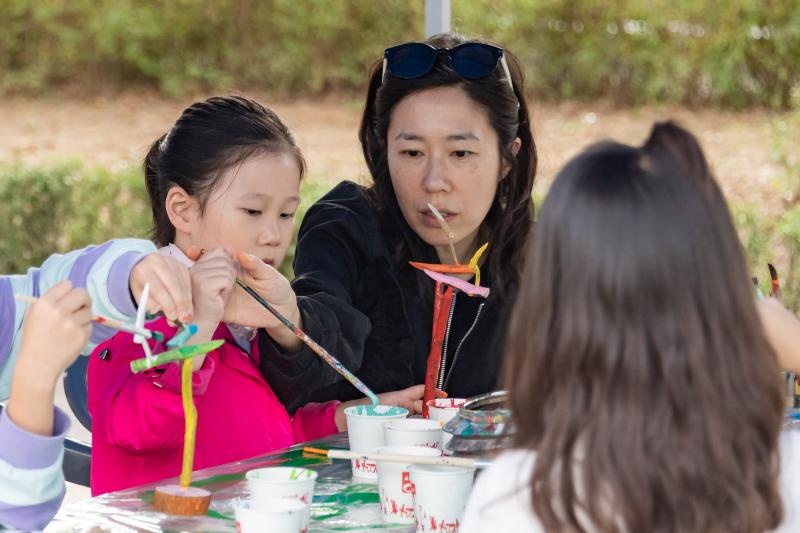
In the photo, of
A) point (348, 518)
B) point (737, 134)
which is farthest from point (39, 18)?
point (348, 518)

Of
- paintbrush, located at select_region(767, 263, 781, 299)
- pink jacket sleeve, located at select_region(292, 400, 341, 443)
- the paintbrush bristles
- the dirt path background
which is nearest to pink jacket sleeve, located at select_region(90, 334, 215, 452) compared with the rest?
pink jacket sleeve, located at select_region(292, 400, 341, 443)

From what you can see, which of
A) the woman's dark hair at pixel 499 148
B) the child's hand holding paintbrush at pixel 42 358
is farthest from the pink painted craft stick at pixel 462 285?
the child's hand holding paintbrush at pixel 42 358

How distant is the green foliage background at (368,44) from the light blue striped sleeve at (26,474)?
8904 millimetres

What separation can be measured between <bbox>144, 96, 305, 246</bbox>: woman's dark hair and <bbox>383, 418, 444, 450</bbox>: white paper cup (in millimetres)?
646

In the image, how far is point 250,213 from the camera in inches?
86.3

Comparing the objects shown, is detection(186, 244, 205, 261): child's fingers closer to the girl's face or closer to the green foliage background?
the girl's face

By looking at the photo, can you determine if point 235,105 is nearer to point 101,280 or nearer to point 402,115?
point 402,115

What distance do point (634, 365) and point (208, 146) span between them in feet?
4.07

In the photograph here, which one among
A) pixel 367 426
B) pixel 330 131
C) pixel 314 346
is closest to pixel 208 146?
pixel 314 346

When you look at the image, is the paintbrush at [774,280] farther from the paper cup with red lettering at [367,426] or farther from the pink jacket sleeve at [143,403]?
the pink jacket sleeve at [143,403]

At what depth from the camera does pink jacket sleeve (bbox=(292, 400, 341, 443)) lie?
224cm

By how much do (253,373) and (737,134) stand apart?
7.92m

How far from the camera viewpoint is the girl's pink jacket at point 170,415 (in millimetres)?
1865

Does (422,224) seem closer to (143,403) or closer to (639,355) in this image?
(143,403)
